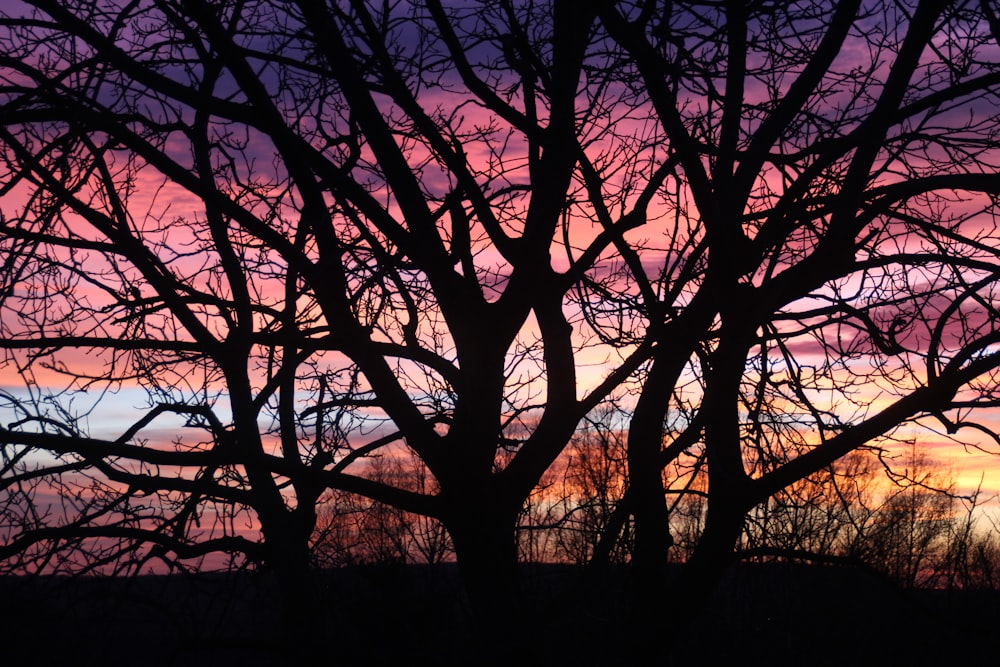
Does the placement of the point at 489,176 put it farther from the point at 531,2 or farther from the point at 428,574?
the point at 428,574

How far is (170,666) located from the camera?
649 cm

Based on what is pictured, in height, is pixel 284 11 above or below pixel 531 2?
Result: below

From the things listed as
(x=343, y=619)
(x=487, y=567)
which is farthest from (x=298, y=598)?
(x=343, y=619)

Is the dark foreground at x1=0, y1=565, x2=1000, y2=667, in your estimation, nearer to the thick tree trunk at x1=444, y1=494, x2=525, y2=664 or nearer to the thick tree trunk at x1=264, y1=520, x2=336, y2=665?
the thick tree trunk at x1=444, y1=494, x2=525, y2=664

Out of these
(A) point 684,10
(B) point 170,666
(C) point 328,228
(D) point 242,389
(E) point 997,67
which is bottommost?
(B) point 170,666

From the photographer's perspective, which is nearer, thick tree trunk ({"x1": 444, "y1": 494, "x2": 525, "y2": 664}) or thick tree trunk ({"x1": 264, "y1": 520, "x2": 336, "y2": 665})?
thick tree trunk ({"x1": 444, "y1": 494, "x2": 525, "y2": 664})

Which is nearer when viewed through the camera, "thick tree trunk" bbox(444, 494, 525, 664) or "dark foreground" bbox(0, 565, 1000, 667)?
"thick tree trunk" bbox(444, 494, 525, 664)

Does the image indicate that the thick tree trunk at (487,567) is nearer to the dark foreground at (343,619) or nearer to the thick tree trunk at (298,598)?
the dark foreground at (343,619)

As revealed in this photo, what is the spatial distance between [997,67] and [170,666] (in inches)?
261

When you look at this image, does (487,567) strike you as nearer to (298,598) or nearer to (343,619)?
(298,598)

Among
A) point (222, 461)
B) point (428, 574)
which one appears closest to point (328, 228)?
point (222, 461)

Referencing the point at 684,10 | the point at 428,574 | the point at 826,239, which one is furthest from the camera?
the point at 428,574

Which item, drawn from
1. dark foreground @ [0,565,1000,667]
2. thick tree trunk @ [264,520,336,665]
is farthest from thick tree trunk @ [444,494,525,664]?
thick tree trunk @ [264,520,336,665]

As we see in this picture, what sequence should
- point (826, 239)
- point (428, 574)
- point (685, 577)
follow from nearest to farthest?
1. point (826, 239)
2. point (685, 577)
3. point (428, 574)
